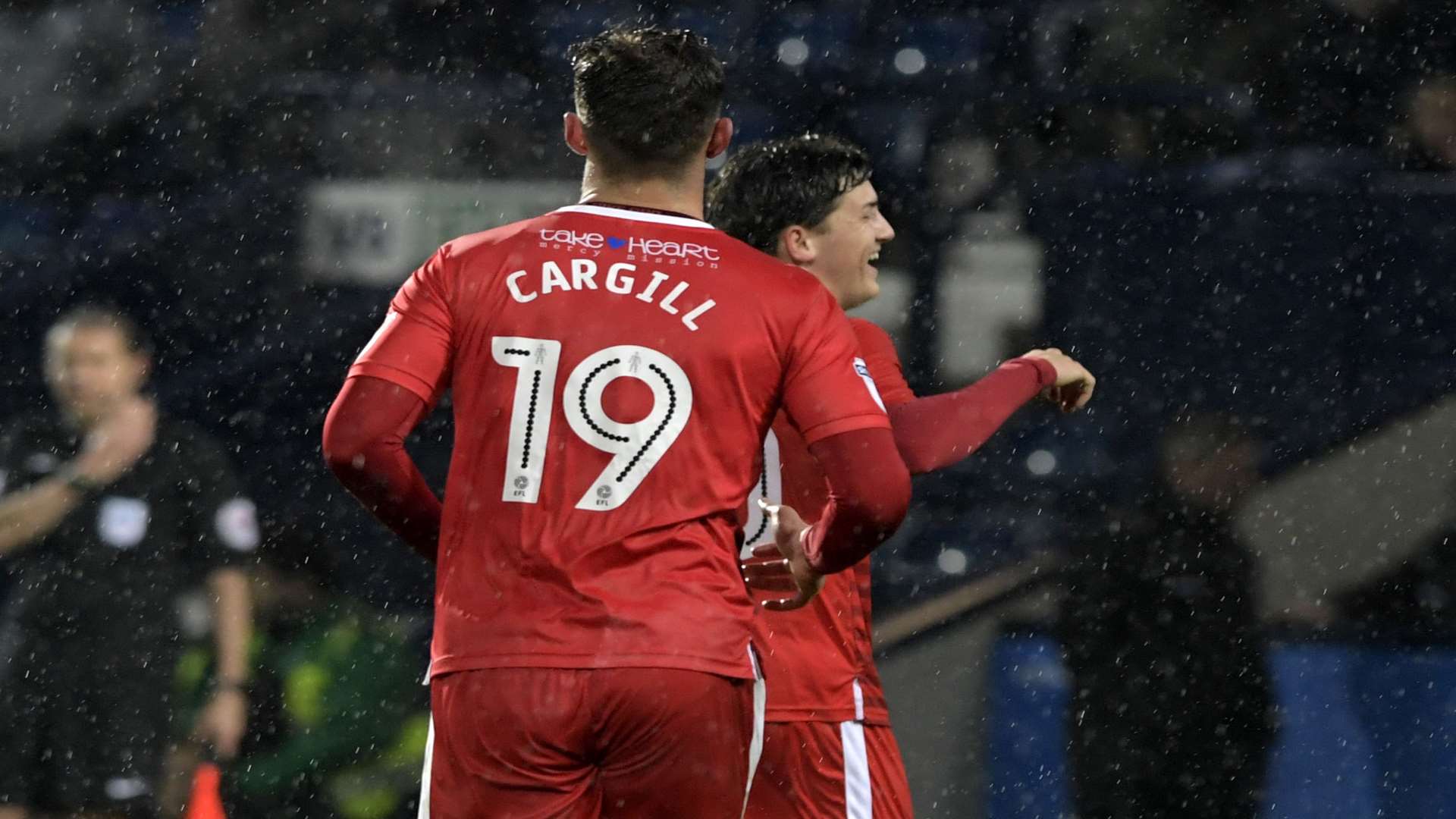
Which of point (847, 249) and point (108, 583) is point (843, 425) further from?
point (108, 583)

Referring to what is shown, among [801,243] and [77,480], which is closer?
[801,243]

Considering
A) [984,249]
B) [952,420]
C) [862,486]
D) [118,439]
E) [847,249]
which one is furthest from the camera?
[984,249]

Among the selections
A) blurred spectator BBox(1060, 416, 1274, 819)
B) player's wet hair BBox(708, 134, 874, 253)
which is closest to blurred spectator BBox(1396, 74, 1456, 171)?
blurred spectator BBox(1060, 416, 1274, 819)

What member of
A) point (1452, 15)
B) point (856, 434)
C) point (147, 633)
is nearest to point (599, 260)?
point (856, 434)

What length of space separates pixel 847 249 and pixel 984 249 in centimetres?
246

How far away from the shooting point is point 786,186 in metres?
3.05

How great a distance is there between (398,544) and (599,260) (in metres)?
3.37

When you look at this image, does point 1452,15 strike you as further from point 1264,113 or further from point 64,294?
point 64,294

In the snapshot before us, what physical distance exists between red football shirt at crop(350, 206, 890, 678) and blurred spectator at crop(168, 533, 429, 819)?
3137mm

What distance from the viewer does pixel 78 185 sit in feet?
18.6

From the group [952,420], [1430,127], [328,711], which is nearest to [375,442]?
[952,420]

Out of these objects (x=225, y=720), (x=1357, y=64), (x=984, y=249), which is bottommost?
(x=225, y=720)

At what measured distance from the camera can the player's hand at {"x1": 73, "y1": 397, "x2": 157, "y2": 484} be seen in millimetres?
5078

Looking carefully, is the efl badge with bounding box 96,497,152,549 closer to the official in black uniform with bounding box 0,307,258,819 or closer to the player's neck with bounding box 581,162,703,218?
the official in black uniform with bounding box 0,307,258,819
